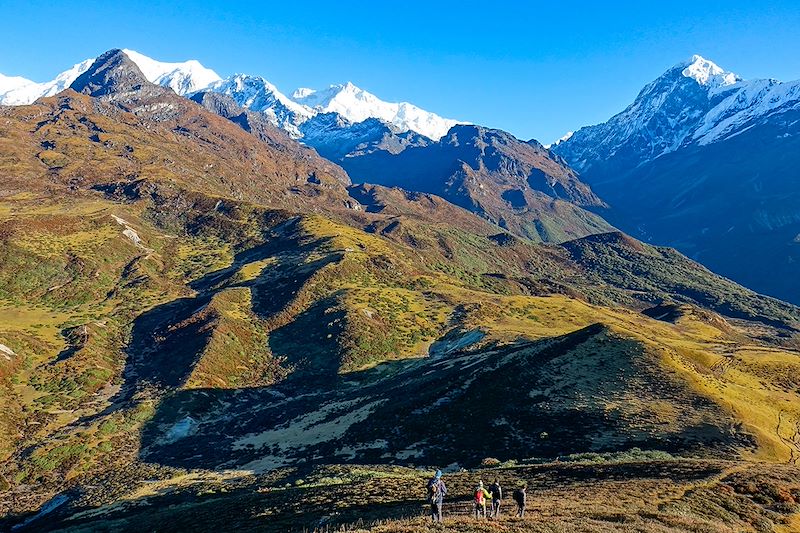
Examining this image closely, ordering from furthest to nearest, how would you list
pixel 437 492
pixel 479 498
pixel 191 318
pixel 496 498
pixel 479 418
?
pixel 191 318 → pixel 479 418 → pixel 496 498 → pixel 479 498 → pixel 437 492

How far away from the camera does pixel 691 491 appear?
36250mm

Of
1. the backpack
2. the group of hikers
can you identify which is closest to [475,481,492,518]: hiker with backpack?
the group of hikers

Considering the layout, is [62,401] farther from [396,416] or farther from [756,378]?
[756,378]

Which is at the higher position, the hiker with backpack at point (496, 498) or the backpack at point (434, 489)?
the backpack at point (434, 489)

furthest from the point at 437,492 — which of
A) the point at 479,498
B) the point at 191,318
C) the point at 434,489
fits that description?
the point at 191,318

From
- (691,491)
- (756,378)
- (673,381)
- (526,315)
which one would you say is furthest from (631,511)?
(526,315)

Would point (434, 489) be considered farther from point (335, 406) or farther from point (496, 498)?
point (335, 406)

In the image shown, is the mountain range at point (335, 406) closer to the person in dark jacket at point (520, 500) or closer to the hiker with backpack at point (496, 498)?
the person in dark jacket at point (520, 500)

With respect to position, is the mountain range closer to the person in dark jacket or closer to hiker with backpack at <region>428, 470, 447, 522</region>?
the person in dark jacket

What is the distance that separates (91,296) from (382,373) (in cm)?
9022

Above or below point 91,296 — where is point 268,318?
below

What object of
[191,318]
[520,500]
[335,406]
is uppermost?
[191,318]

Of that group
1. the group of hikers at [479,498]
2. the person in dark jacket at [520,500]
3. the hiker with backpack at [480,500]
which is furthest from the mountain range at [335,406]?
the hiker with backpack at [480,500]

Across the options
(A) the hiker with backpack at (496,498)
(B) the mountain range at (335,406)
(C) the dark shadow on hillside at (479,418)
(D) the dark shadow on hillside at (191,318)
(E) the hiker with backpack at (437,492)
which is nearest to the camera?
(E) the hiker with backpack at (437,492)
